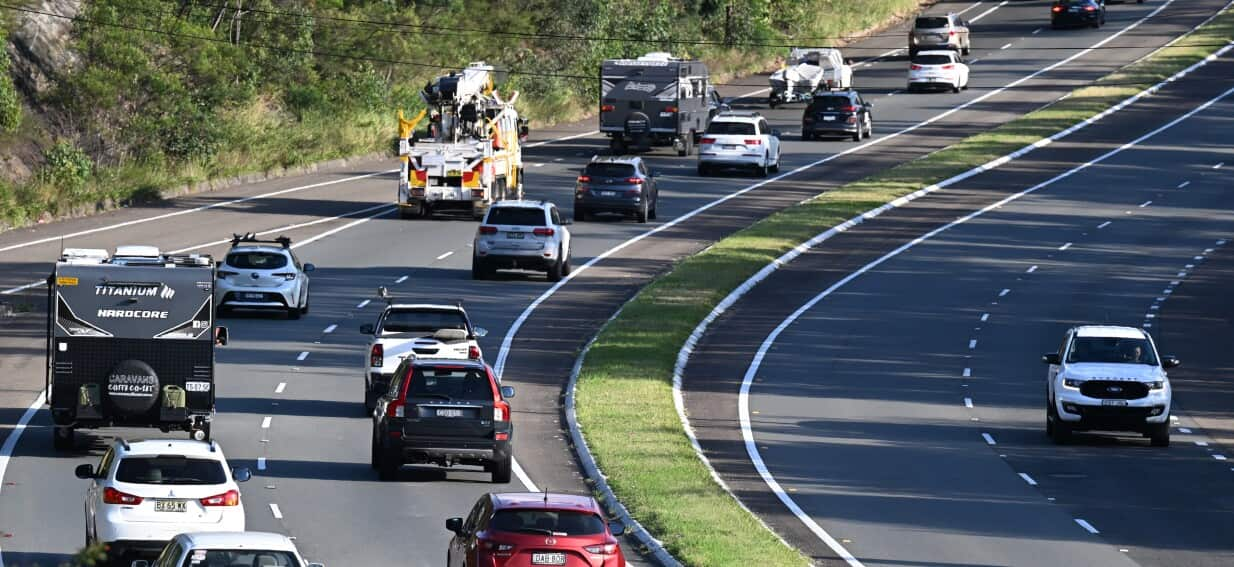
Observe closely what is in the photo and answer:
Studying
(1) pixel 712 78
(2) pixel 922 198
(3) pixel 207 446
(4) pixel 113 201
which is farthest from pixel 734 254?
(1) pixel 712 78

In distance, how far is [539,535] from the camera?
1866 centimetres

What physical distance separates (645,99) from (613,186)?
1251cm

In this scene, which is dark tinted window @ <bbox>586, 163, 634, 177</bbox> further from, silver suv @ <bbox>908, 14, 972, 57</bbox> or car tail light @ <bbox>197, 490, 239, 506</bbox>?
silver suv @ <bbox>908, 14, 972, 57</bbox>

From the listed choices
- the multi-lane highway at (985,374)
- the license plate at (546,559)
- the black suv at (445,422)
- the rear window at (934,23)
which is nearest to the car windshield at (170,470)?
the license plate at (546,559)

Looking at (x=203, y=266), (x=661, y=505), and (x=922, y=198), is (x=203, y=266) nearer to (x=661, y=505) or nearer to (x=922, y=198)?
(x=661, y=505)

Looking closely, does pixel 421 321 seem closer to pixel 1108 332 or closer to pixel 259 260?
pixel 259 260

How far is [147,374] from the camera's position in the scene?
2844 cm

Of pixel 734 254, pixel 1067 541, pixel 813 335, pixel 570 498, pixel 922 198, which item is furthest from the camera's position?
pixel 922 198

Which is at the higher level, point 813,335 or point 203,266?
point 203,266

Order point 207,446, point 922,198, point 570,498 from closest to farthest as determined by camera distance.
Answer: point 570,498, point 207,446, point 922,198

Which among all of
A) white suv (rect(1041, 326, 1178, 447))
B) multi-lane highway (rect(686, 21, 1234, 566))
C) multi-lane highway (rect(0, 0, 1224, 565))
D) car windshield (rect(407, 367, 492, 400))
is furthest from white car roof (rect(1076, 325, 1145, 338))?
car windshield (rect(407, 367, 492, 400))

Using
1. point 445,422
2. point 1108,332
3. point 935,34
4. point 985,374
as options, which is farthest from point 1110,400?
point 935,34

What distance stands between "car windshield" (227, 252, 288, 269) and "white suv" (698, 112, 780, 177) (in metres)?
25.6

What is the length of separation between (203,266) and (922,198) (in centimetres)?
3732
